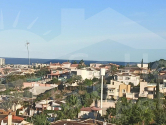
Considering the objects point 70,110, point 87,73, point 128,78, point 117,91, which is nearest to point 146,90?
point 117,91

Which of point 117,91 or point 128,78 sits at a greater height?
point 128,78

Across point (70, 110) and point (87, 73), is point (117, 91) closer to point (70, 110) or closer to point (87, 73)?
point (70, 110)

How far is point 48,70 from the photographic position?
1816 cm

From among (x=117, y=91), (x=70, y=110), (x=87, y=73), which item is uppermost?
(x=87, y=73)

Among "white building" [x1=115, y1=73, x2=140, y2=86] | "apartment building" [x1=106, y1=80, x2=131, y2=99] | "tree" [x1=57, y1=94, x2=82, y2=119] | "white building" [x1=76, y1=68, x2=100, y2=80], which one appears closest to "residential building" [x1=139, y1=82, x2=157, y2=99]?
"apartment building" [x1=106, y1=80, x2=131, y2=99]

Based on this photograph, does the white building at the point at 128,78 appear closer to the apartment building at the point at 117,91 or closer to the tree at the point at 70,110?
the apartment building at the point at 117,91

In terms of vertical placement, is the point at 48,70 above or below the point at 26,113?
above

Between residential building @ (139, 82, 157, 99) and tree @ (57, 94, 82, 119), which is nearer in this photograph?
tree @ (57, 94, 82, 119)

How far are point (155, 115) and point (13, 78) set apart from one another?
10.5 meters

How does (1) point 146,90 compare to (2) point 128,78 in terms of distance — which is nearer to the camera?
(1) point 146,90

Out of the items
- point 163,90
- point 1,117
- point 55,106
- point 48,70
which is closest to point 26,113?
point 55,106

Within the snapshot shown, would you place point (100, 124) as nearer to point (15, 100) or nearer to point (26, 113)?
point (26, 113)

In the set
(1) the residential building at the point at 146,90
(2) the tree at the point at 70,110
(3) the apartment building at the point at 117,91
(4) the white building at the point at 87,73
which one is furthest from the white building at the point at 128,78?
(2) the tree at the point at 70,110

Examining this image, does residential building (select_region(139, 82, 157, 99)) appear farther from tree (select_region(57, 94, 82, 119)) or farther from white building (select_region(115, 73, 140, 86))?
tree (select_region(57, 94, 82, 119))
